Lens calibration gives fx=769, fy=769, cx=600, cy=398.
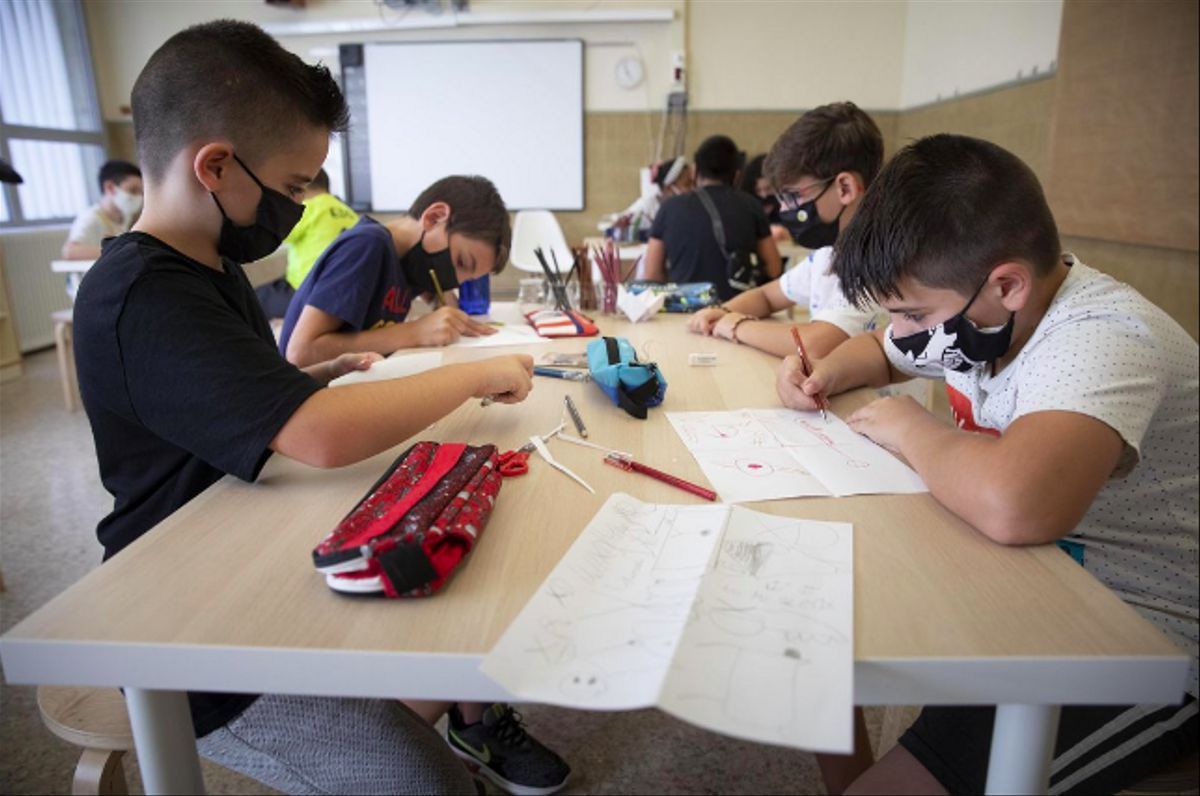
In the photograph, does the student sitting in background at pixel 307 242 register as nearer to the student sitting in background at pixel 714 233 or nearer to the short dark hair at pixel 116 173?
the student sitting in background at pixel 714 233

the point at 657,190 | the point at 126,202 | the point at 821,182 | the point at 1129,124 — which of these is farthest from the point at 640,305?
the point at 126,202

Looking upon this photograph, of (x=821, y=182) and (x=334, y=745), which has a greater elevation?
(x=821, y=182)

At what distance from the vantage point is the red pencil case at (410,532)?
24.4 inches

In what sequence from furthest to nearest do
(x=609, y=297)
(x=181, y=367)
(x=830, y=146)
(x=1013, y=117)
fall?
(x=1013, y=117) → (x=609, y=297) → (x=830, y=146) → (x=181, y=367)

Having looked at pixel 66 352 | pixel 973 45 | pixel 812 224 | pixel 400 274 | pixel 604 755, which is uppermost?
pixel 973 45

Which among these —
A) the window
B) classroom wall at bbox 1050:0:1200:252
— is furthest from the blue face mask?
the window

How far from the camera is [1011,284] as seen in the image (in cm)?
87

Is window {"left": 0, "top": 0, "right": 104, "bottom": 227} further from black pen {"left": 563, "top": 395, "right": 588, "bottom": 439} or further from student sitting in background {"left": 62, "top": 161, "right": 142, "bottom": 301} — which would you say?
black pen {"left": 563, "top": 395, "right": 588, "bottom": 439}

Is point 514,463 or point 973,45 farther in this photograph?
point 973,45

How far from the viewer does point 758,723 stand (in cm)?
50

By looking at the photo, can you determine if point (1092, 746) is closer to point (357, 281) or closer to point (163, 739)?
point (163, 739)

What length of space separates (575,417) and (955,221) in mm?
546

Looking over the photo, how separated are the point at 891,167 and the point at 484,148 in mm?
5414

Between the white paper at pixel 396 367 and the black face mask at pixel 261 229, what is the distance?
0.31 metres
